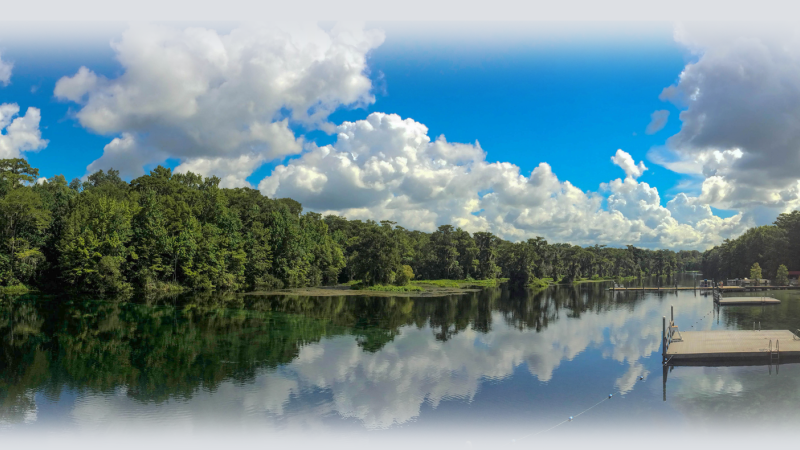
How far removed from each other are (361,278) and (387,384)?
53371 mm

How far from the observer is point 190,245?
Answer: 63.2 meters

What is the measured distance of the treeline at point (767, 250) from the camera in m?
89.3

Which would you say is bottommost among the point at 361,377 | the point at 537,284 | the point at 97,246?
the point at 361,377

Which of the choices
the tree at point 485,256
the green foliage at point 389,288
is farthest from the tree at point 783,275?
the green foliage at point 389,288

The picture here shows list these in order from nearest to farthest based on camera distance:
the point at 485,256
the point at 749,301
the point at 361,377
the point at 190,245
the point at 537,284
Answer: the point at 361,377, the point at 749,301, the point at 190,245, the point at 537,284, the point at 485,256

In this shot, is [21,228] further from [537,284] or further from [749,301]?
[749,301]

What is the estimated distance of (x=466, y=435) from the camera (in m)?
16.3

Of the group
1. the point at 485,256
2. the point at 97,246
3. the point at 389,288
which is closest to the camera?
the point at 97,246

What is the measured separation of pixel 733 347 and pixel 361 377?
22.3 metres

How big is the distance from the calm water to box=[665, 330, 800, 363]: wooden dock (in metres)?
1.14

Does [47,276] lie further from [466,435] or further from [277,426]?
[466,435]

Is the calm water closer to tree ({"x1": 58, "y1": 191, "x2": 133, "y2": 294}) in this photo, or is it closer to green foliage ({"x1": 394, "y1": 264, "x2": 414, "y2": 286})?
tree ({"x1": 58, "y1": 191, "x2": 133, "y2": 294})

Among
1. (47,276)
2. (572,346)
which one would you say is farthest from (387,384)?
(47,276)

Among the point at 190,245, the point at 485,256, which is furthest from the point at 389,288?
the point at 485,256
